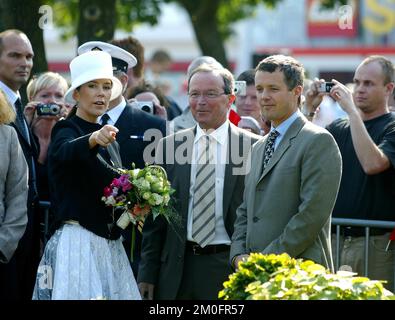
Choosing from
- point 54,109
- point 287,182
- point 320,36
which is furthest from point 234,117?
point 320,36

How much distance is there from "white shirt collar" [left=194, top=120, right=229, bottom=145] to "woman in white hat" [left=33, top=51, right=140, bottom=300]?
0.79 metres

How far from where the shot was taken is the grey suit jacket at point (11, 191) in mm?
7836

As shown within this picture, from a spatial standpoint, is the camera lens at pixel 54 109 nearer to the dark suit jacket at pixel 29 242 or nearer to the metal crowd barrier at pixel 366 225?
the dark suit jacket at pixel 29 242

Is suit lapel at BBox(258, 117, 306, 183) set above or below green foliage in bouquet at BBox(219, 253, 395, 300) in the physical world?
above

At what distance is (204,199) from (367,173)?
1.49 metres

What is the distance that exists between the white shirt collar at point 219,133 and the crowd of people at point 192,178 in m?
0.01

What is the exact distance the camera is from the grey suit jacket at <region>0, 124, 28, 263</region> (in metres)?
7.84

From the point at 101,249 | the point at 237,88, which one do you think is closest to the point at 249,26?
the point at 237,88

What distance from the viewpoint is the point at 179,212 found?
8047 millimetres

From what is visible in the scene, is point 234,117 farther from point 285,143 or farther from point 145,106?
point 285,143

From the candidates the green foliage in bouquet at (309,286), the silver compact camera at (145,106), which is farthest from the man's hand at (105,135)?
the silver compact camera at (145,106)

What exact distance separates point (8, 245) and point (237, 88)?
2930 mm

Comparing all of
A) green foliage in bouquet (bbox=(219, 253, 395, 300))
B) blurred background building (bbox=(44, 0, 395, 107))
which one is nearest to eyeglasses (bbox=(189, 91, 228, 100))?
green foliage in bouquet (bbox=(219, 253, 395, 300))

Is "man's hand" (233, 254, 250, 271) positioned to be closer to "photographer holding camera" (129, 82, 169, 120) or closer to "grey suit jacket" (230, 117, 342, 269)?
"grey suit jacket" (230, 117, 342, 269)
